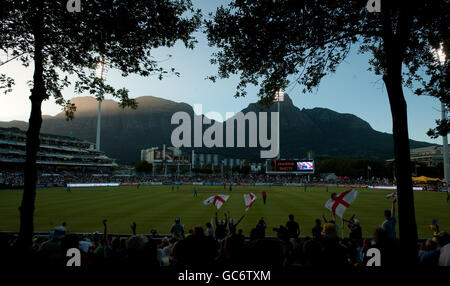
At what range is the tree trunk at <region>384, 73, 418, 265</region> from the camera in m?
5.71

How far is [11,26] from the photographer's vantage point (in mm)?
7703

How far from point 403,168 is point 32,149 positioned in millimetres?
10015

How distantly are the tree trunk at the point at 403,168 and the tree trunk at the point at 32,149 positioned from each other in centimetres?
953

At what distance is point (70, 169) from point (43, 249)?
120 metres

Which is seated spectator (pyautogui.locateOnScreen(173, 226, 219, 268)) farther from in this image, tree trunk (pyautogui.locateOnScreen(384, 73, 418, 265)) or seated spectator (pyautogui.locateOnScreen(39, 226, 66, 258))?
tree trunk (pyautogui.locateOnScreen(384, 73, 418, 265))

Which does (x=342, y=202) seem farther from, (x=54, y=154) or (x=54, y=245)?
(x=54, y=154)

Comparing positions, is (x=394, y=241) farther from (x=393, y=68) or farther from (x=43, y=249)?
(x=43, y=249)

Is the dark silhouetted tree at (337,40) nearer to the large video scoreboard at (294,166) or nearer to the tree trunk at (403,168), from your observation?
the tree trunk at (403,168)

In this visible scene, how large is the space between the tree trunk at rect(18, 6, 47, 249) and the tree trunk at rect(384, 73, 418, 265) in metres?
9.53

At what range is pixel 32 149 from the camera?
7.32m

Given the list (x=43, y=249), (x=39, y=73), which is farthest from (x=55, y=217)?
(x=43, y=249)

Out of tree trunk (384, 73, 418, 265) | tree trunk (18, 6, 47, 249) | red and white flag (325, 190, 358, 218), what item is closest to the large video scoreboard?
red and white flag (325, 190, 358, 218)

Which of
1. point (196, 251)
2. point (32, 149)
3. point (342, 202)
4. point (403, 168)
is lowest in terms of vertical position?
point (342, 202)

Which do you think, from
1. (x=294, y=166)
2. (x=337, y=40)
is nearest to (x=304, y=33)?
(x=337, y=40)
